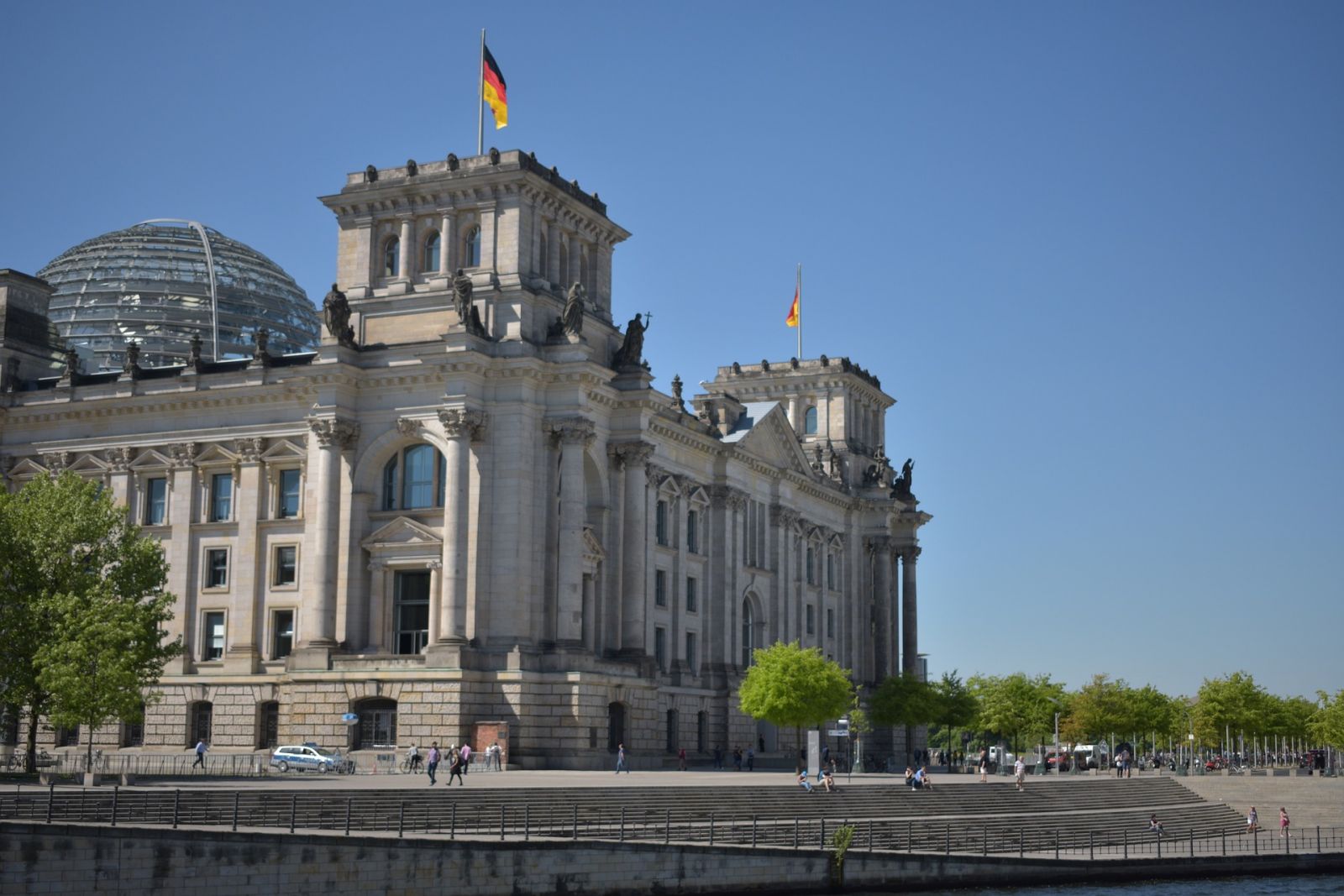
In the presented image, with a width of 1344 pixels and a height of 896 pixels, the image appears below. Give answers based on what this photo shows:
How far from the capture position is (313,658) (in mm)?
73562

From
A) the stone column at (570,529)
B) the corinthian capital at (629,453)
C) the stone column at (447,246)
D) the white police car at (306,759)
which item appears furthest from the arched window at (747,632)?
the white police car at (306,759)

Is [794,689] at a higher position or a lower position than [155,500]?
lower

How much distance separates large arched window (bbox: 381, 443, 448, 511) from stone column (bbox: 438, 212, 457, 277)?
8359 millimetres

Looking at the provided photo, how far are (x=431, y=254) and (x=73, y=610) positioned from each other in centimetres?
2643

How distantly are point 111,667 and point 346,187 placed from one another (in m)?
30.1

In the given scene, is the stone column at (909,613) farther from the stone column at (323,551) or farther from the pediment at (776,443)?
the stone column at (323,551)

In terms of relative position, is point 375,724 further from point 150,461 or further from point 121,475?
point 121,475

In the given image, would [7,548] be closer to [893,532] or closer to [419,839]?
[419,839]

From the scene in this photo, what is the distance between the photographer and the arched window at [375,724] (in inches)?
2842

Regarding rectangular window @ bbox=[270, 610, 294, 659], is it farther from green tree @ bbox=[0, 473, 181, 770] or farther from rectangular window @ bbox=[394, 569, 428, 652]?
green tree @ bbox=[0, 473, 181, 770]

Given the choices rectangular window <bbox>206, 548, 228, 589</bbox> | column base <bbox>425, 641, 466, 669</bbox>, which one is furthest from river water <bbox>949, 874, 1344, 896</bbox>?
rectangular window <bbox>206, 548, 228, 589</bbox>

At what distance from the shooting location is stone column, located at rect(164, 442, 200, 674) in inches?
3120

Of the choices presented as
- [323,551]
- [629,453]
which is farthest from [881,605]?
[323,551]

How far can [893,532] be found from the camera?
12406 cm
